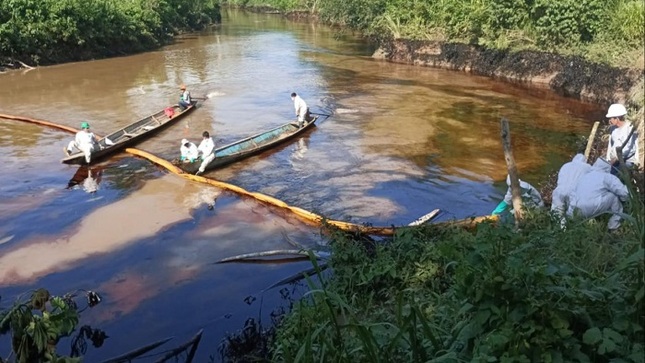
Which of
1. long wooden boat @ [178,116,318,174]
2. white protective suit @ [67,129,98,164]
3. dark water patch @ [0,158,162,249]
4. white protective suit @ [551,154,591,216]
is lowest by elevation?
dark water patch @ [0,158,162,249]

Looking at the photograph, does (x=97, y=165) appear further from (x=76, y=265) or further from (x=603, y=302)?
(x=603, y=302)

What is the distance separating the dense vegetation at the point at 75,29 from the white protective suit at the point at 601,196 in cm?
2649

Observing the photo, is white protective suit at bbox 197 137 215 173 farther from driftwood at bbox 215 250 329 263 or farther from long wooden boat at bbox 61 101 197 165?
driftwood at bbox 215 250 329 263

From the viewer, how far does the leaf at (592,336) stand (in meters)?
2.50

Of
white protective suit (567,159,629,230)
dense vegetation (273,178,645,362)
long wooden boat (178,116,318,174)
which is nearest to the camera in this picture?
dense vegetation (273,178,645,362)

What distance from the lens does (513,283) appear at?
2.71 metres

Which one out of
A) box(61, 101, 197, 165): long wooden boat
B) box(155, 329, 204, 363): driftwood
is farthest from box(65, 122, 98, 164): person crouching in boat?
box(155, 329, 204, 363): driftwood

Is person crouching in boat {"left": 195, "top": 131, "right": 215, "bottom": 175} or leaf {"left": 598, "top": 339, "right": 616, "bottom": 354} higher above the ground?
leaf {"left": 598, "top": 339, "right": 616, "bottom": 354}

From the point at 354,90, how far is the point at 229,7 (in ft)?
212

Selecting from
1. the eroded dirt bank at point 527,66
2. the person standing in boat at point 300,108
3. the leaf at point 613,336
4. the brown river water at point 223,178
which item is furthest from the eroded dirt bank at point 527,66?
the leaf at point 613,336

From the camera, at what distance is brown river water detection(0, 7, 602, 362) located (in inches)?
288

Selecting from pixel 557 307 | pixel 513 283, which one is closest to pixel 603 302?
pixel 557 307

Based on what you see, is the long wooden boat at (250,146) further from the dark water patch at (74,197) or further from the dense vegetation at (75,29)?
the dense vegetation at (75,29)

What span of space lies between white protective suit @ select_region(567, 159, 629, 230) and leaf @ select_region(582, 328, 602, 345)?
9.14 ft
